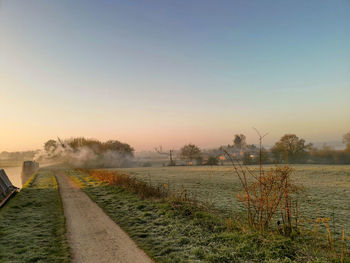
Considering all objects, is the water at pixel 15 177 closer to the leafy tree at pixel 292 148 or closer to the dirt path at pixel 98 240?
the dirt path at pixel 98 240

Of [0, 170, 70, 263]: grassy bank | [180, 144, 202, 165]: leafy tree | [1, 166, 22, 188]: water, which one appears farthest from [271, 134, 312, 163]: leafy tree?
[0, 170, 70, 263]: grassy bank

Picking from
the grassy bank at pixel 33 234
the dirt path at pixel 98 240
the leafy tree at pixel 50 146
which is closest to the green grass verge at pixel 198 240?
the dirt path at pixel 98 240

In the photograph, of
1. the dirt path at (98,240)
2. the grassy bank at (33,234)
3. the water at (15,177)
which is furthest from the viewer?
the water at (15,177)

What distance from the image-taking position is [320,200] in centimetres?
1577

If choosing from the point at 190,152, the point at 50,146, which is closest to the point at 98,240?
the point at 190,152

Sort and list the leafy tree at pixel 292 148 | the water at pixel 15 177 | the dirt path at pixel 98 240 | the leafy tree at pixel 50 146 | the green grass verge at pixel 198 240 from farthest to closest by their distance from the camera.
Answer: the leafy tree at pixel 50 146
the leafy tree at pixel 292 148
the water at pixel 15 177
the dirt path at pixel 98 240
the green grass verge at pixel 198 240

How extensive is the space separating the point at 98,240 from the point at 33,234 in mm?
2791

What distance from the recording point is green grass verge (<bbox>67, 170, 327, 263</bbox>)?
6208 millimetres

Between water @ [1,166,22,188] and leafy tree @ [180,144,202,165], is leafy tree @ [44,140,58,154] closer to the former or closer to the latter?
water @ [1,166,22,188]

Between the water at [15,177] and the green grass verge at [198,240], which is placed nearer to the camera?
the green grass verge at [198,240]

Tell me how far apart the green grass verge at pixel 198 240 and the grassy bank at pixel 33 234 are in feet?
7.88

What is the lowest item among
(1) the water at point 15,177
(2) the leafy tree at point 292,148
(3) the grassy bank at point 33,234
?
(1) the water at point 15,177

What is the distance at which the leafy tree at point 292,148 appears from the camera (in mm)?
68562

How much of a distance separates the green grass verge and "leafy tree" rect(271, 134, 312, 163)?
66425 mm
